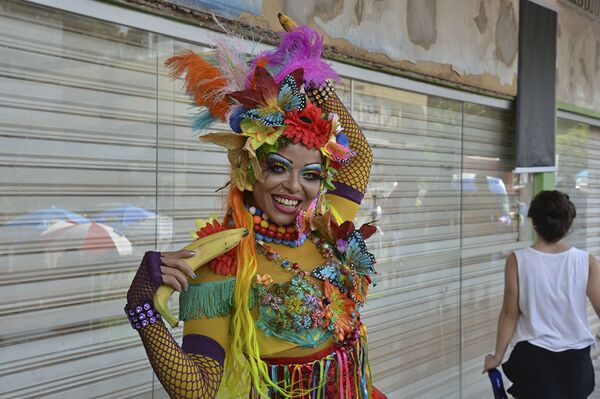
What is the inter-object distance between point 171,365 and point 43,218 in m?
1.28

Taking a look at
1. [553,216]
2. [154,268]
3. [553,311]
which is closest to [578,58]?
[553,216]

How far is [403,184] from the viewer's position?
4.57 meters

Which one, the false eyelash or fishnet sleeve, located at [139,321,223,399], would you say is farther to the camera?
the false eyelash

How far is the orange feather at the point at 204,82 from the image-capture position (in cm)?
190

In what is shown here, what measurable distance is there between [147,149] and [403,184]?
Answer: 7.55 ft

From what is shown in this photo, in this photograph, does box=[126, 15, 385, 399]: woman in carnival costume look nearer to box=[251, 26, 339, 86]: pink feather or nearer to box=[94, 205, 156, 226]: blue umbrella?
box=[251, 26, 339, 86]: pink feather

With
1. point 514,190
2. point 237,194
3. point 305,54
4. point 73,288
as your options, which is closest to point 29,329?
point 73,288

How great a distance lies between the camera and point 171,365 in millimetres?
1537

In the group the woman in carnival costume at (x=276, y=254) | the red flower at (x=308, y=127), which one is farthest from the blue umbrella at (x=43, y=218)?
the red flower at (x=308, y=127)

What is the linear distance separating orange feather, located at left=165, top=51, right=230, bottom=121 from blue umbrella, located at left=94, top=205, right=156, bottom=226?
1026mm

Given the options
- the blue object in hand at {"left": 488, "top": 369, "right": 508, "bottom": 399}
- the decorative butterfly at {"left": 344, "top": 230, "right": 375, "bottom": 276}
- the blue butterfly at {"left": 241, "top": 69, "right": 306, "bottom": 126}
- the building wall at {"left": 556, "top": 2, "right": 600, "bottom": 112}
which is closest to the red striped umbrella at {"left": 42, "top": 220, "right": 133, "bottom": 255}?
the blue butterfly at {"left": 241, "top": 69, "right": 306, "bottom": 126}

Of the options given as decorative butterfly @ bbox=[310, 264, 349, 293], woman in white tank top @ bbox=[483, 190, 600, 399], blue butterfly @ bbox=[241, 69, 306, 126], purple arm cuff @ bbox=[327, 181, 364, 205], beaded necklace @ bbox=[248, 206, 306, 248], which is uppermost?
blue butterfly @ bbox=[241, 69, 306, 126]

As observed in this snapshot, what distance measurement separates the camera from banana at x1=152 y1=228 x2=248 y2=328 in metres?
1.54

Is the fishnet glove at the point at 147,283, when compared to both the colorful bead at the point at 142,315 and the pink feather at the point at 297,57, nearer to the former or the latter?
the colorful bead at the point at 142,315
